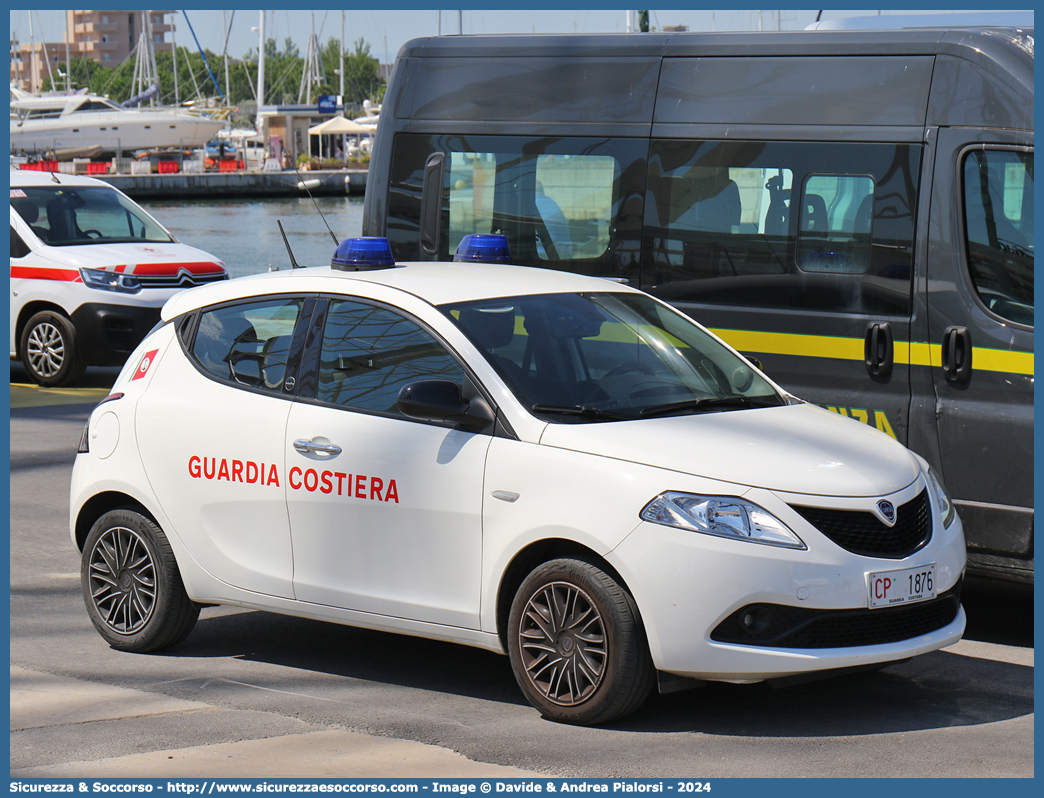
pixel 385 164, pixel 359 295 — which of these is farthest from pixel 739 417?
pixel 385 164

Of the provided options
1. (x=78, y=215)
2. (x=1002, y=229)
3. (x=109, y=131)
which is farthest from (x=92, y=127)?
(x=1002, y=229)

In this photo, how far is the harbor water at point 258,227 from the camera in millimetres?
36688

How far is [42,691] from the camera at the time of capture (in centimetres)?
531

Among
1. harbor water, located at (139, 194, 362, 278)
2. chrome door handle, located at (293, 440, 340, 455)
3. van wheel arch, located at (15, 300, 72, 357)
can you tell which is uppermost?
chrome door handle, located at (293, 440, 340, 455)

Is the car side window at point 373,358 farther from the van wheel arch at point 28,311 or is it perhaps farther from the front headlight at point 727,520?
the van wheel arch at point 28,311

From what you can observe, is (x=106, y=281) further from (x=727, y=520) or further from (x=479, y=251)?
(x=727, y=520)

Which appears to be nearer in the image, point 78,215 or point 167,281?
point 167,281

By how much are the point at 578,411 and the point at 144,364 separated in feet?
6.97

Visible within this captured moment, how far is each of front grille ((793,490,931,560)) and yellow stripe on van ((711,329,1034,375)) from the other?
133cm

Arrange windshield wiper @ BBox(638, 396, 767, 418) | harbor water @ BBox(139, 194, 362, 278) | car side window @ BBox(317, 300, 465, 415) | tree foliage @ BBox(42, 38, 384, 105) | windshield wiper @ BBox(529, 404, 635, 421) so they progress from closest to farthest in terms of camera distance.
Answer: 1. windshield wiper @ BBox(529, 404, 635, 421)
2. windshield wiper @ BBox(638, 396, 767, 418)
3. car side window @ BBox(317, 300, 465, 415)
4. harbor water @ BBox(139, 194, 362, 278)
5. tree foliage @ BBox(42, 38, 384, 105)

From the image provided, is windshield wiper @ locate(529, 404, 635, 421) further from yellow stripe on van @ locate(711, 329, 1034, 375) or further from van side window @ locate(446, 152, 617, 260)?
van side window @ locate(446, 152, 617, 260)

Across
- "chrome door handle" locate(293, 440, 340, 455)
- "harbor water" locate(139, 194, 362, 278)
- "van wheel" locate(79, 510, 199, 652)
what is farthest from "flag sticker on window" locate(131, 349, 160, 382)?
"harbor water" locate(139, 194, 362, 278)

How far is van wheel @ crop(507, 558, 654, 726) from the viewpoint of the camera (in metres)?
4.68

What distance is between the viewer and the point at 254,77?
140 meters
